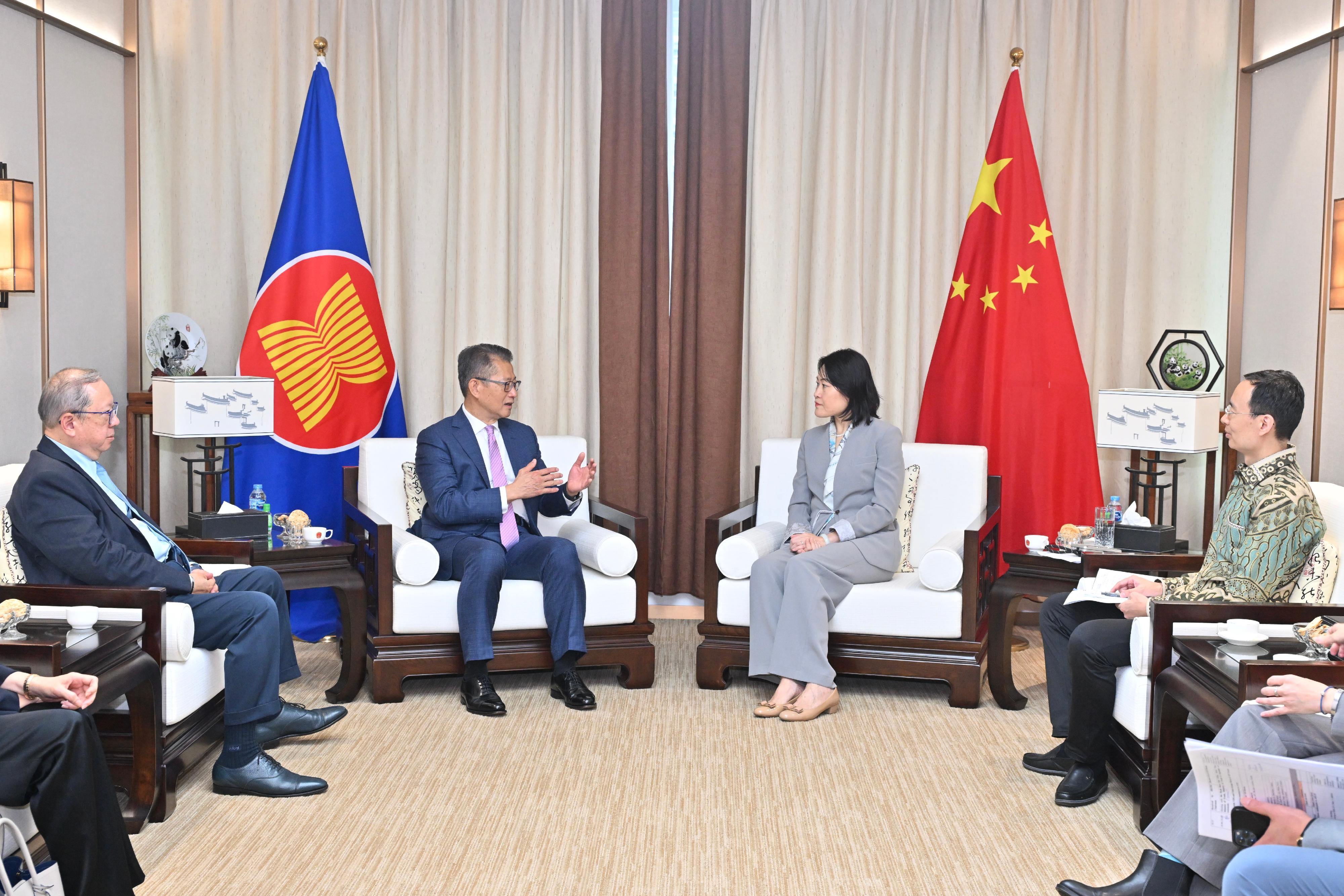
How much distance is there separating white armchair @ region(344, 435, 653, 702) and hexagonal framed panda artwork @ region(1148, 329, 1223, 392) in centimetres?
248

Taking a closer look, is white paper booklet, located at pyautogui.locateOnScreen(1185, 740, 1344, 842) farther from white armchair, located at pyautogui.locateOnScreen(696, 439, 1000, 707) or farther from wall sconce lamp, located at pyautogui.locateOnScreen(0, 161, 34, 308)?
wall sconce lamp, located at pyautogui.locateOnScreen(0, 161, 34, 308)

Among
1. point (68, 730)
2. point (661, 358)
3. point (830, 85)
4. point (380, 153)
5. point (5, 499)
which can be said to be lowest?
point (68, 730)

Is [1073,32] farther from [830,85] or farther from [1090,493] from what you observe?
[1090,493]

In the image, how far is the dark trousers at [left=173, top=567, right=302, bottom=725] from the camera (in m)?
3.25

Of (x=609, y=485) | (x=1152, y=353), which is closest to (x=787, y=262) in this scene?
(x=609, y=485)

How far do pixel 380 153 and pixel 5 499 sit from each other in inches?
104

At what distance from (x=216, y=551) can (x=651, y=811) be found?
1859mm

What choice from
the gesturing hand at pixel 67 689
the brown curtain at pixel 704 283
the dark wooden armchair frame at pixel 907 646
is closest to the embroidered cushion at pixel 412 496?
the dark wooden armchair frame at pixel 907 646

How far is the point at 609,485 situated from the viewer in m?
5.41

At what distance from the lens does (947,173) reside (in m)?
5.32

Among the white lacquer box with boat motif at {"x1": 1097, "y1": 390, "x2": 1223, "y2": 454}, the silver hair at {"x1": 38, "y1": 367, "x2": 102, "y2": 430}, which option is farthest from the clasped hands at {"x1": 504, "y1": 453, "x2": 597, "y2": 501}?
the white lacquer box with boat motif at {"x1": 1097, "y1": 390, "x2": 1223, "y2": 454}

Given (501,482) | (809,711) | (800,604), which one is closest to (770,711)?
(809,711)

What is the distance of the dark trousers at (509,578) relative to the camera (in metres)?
4.10

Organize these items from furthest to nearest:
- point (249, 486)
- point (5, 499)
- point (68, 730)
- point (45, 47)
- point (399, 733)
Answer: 1. point (249, 486)
2. point (45, 47)
3. point (399, 733)
4. point (5, 499)
5. point (68, 730)
